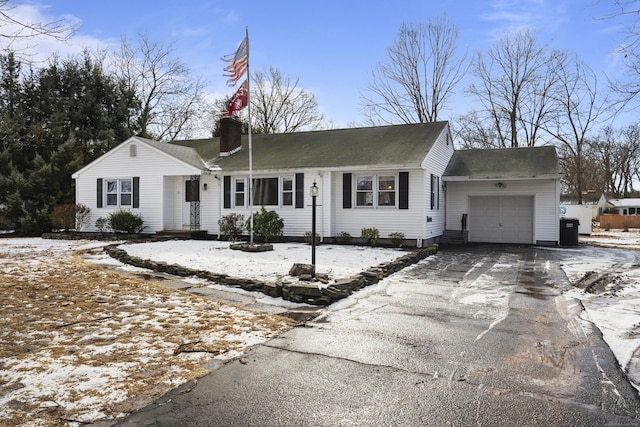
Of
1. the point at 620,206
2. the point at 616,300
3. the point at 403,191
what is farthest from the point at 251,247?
the point at 620,206

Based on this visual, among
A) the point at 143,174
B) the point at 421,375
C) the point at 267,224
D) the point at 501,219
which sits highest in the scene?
the point at 143,174

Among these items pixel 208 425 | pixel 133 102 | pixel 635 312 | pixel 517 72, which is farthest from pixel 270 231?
pixel 517 72

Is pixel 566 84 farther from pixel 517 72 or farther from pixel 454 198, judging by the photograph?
pixel 454 198

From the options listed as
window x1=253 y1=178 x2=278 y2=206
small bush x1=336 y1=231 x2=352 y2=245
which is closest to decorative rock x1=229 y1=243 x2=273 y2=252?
small bush x1=336 y1=231 x2=352 y2=245

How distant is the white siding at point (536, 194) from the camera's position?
650 inches

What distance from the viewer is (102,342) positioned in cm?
463

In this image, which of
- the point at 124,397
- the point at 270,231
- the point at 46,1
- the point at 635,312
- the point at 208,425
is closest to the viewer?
the point at 208,425

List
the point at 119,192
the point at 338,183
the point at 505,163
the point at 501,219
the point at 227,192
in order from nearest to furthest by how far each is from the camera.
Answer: the point at 338,183
the point at 227,192
the point at 505,163
the point at 501,219
the point at 119,192

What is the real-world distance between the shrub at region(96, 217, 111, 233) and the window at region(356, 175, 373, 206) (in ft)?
36.0

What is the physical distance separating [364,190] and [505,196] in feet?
20.7

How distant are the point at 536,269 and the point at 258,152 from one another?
1208 cm

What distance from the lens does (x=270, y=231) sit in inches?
611

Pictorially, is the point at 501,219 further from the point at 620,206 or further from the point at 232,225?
the point at 620,206

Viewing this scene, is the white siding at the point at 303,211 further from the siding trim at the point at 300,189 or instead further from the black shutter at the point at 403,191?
the black shutter at the point at 403,191
